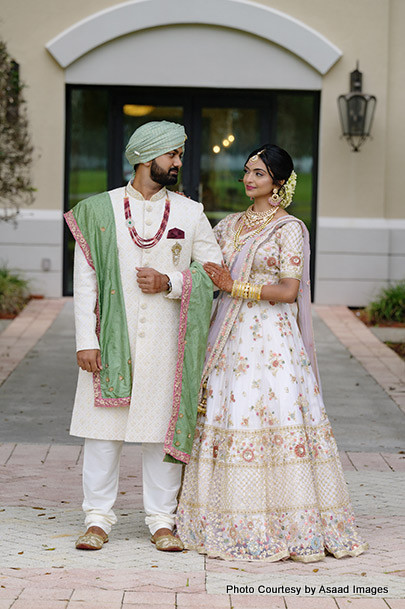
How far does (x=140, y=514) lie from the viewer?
521cm

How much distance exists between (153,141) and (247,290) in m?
0.76

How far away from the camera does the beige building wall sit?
12273 mm

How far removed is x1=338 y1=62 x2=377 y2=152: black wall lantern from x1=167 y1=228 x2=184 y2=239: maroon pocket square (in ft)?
25.7

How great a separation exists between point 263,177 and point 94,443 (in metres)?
1.38

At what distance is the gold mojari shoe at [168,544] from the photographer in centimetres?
457

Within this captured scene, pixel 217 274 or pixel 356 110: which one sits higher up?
pixel 356 110

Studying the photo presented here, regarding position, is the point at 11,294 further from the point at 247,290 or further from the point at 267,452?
the point at 267,452

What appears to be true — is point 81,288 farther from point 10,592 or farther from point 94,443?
point 10,592

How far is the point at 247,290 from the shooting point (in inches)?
183

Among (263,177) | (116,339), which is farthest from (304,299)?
(116,339)

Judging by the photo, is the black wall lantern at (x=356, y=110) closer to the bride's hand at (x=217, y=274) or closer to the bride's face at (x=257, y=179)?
the bride's face at (x=257, y=179)

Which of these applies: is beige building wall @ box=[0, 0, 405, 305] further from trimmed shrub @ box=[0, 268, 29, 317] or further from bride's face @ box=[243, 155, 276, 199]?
bride's face @ box=[243, 155, 276, 199]

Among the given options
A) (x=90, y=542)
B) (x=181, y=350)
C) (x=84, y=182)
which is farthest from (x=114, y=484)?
(x=84, y=182)

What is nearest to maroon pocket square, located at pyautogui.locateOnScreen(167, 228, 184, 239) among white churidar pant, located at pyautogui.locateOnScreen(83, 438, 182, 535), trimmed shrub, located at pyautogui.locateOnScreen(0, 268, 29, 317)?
white churidar pant, located at pyautogui.locateOnScreen(83, 438, 182, 535)
